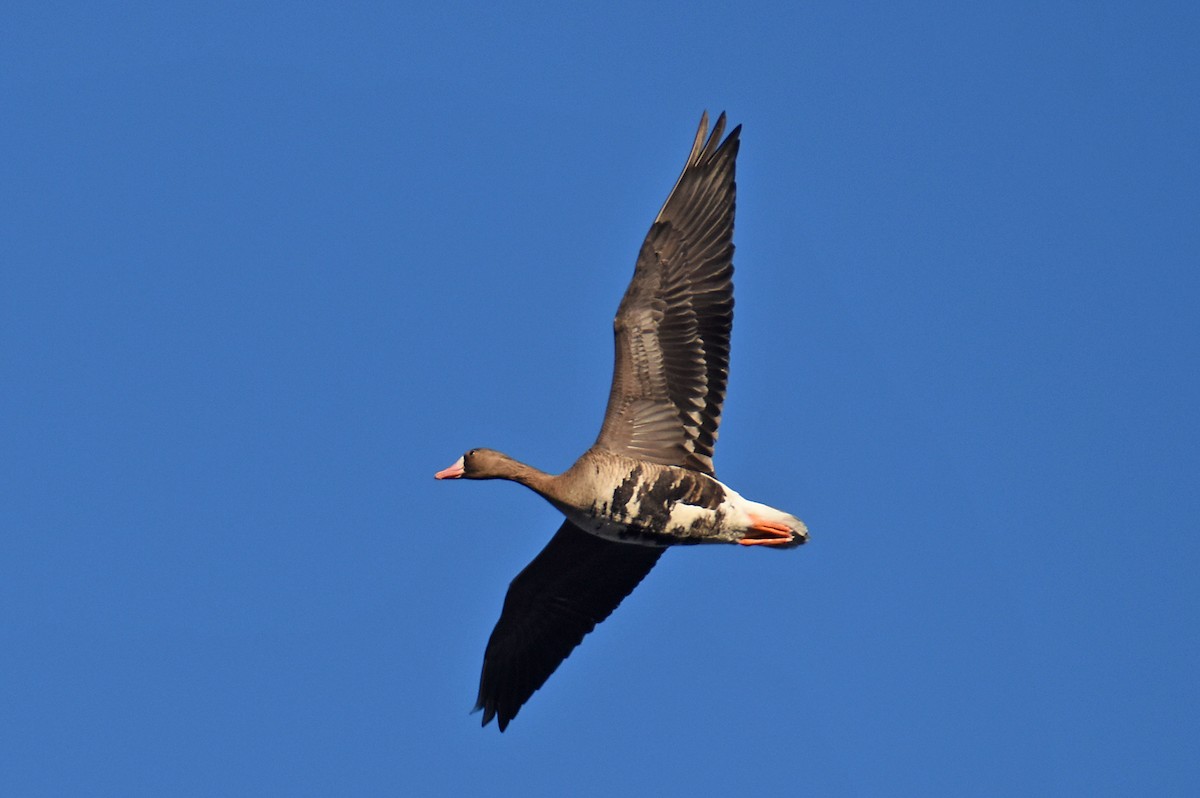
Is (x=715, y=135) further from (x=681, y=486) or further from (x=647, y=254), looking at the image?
(x=681, y=486)

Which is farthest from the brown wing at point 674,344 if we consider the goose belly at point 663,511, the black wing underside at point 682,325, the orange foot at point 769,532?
the orange foot at point 769,532

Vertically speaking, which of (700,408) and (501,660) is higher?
(700,408)

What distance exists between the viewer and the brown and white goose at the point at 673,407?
735 inches

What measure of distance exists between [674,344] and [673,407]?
66cm

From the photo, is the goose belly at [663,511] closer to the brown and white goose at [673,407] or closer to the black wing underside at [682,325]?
the brown and white goose at [673,407]

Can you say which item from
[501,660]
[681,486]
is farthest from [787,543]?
[501,660]

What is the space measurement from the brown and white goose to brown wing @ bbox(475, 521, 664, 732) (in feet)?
3.24

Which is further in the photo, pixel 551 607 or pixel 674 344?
pixel 551 607

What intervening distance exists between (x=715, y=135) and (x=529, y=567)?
5.20 m

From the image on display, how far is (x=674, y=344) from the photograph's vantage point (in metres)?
19.0

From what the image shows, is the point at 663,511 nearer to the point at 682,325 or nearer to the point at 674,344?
the point at 674,344

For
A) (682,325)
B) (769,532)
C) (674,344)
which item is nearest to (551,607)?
(769,532)

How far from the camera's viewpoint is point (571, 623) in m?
20.8

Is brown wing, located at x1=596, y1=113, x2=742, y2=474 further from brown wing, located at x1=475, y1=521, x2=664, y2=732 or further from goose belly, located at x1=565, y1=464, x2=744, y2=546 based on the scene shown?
brown wing, located at x1=475, y1=521, x2=664, y2=732
